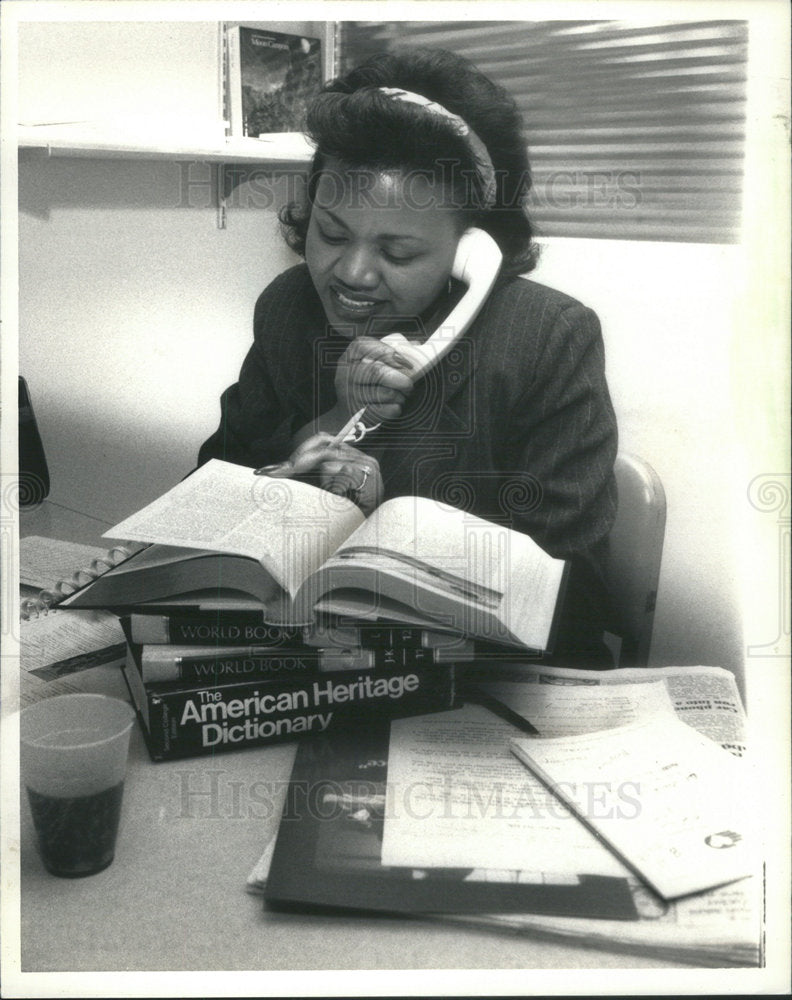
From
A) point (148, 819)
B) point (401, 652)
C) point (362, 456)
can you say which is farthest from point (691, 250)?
point (148, 819)

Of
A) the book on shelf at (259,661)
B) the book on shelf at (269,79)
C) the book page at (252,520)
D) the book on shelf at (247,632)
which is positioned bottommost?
the book on shelf at (259,661)

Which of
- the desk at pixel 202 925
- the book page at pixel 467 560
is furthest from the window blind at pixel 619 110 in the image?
the desk at pixel 202 925

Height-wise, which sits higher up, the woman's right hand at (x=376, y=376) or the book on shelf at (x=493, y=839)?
the woman's right hand at (x=376, y=376)

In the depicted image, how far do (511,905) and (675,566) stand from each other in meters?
0.43

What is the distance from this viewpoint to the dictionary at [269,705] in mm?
753

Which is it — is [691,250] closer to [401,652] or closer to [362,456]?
[362,456]

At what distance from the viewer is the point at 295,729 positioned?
78cm

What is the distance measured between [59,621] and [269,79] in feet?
1.94

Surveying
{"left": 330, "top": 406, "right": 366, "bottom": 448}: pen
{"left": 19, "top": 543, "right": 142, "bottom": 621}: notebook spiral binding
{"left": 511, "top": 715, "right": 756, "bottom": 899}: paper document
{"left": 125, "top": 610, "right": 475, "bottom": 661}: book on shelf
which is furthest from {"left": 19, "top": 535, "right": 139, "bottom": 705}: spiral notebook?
{"left": 511, "top": 715, "right": 756, "bottom": 899}: paper document

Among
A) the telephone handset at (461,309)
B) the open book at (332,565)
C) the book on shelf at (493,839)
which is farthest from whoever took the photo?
the telephone handset at (461,309)

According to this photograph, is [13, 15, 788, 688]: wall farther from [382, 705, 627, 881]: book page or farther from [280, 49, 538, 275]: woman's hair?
[382, 705, 627, 881]: book page

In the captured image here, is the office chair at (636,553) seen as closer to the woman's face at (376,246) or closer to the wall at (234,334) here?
the wall at (234,334)

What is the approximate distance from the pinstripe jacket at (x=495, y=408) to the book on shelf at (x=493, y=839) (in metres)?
0.16

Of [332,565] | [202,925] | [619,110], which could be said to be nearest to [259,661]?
[332,565]
